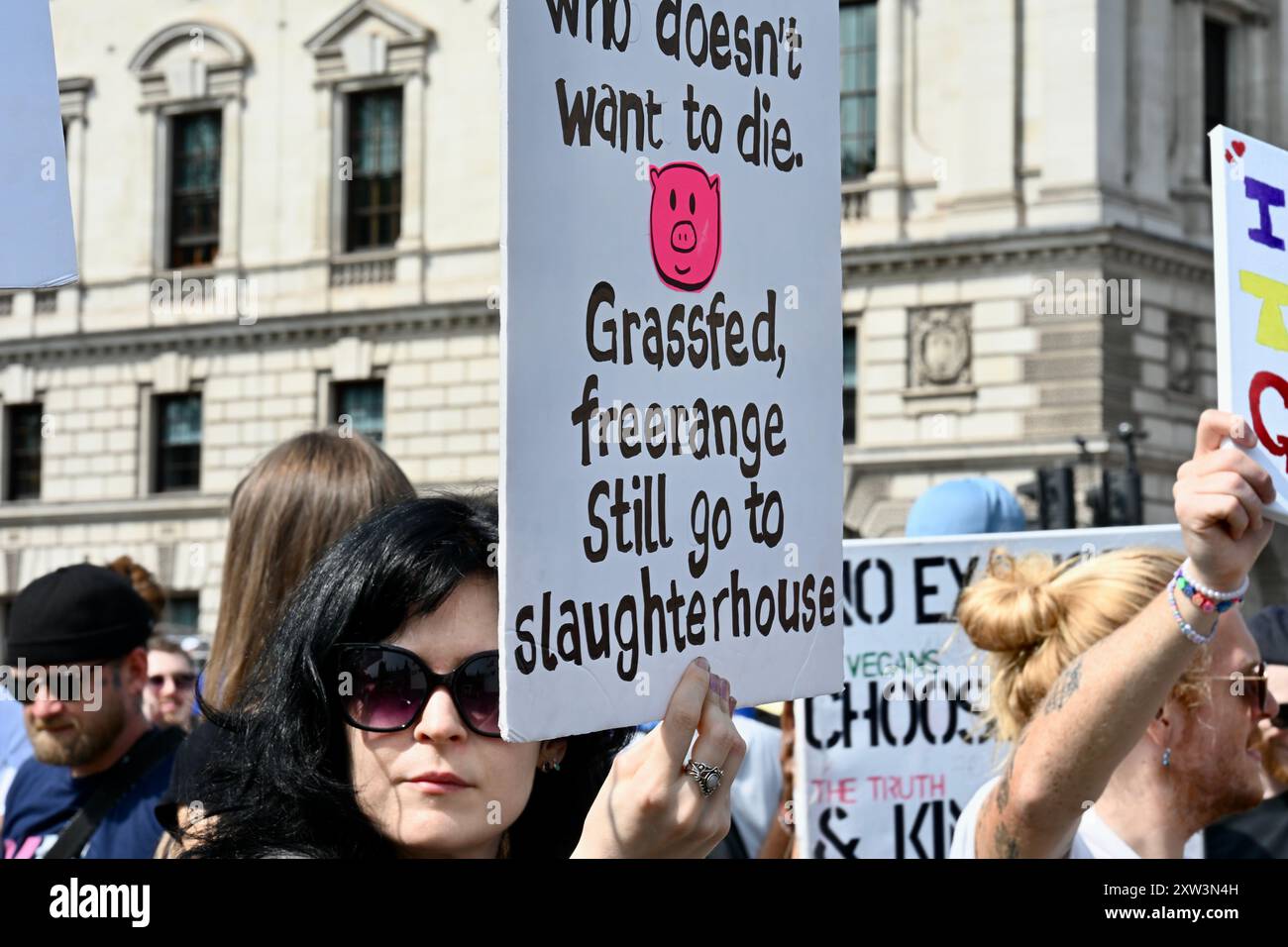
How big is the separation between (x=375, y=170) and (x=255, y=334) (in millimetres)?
A: 2781

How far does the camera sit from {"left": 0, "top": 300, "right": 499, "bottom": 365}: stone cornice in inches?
1045

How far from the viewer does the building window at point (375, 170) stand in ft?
90.4

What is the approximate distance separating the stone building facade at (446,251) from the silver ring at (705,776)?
2100 cm

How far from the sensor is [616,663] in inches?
80.3

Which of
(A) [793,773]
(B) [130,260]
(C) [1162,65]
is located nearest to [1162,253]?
(C) [1162,65]

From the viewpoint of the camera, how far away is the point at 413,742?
6.89 feet

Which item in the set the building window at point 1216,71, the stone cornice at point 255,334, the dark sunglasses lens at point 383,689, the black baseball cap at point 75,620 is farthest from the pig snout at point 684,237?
the building window at point 1216,71

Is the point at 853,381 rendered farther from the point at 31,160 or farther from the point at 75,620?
the point at 31,160

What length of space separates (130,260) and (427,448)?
5.72m

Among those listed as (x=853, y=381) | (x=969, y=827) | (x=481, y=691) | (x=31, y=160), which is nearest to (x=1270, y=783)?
(x=969, y=827)

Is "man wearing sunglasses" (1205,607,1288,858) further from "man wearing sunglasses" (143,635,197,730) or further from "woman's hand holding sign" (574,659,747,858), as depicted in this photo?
"man wearing sunglasses" (143,635,197,730)

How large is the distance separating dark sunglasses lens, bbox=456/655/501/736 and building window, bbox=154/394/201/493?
87.6 ft

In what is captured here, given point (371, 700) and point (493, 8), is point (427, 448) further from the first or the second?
point (371, 700)

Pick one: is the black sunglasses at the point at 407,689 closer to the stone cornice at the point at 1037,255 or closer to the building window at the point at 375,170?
the stone cornice at the point at 1037,255
